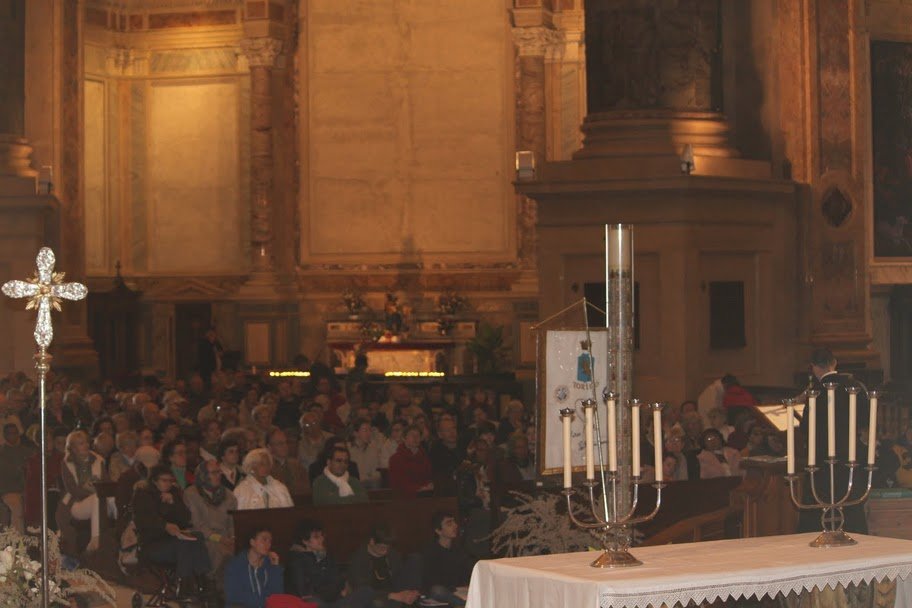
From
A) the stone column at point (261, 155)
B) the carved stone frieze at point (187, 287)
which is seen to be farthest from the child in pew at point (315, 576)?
the carved stone frieze at point (187, 287)

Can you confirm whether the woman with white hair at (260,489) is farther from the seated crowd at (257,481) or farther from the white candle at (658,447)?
the white candle at (658,447)

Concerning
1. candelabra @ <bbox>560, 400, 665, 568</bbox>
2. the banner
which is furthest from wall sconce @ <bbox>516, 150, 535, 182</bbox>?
candelabra @ <bbox>560, 400, 665, 568</bbox>

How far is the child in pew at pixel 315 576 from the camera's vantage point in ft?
37.8

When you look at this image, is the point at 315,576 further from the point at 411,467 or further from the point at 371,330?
the point at 371,330

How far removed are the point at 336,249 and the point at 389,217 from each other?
3.76 feet

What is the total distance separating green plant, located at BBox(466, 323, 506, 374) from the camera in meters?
27.5

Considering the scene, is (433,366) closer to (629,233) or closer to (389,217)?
(389,217)

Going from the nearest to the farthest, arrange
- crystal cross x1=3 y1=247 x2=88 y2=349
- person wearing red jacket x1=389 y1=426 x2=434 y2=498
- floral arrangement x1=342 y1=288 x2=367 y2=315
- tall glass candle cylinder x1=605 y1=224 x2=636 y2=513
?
tall glass candle cylinder x1=605 y1=224 x2=636 y2=513, crystal cross x1=3 y1=247 x2=88 y2=349, person wearing red jacket x1=389 y1=426 x2=434 y2=498, floral arrangement x1=342 y1=288 x2=367 y2=315

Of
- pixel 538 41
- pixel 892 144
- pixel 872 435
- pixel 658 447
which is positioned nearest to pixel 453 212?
pixel 538 41

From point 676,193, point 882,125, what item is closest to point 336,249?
point 882,125

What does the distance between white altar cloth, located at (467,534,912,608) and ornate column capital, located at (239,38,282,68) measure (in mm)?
23448

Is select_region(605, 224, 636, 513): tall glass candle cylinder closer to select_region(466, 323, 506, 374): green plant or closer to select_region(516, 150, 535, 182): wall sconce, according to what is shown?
select_region(516, 150, 535, 182): wall sconce

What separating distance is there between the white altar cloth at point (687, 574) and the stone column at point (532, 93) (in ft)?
71.9

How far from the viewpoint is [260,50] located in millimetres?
30125
